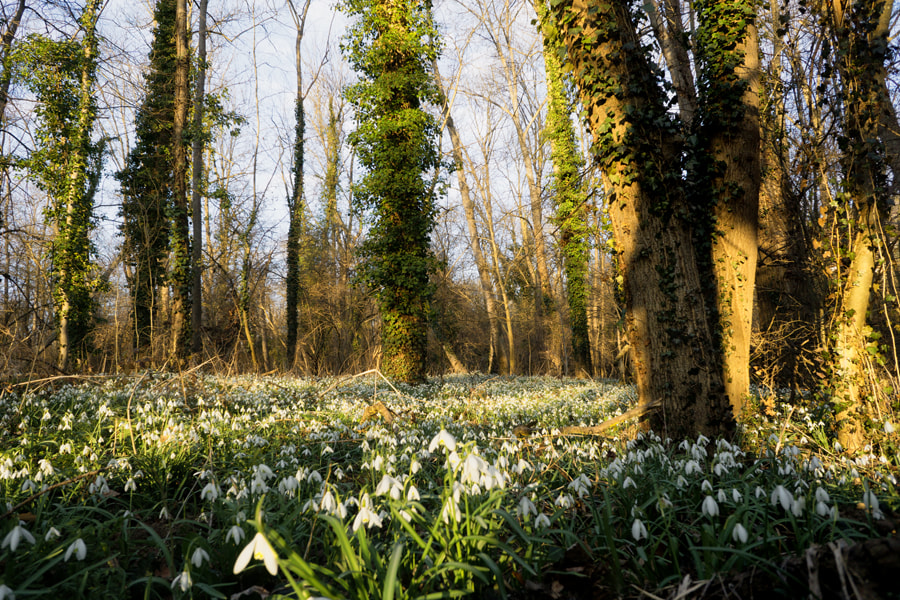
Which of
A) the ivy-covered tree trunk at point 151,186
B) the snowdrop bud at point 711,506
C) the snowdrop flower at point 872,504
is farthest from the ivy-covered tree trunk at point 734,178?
the ivy-covered tree trunk at point 151,186

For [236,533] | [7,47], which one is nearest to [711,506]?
[236,533]

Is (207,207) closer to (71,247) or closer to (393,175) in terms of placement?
(71,247)

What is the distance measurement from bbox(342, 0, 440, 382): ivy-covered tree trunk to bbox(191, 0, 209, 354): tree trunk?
580 centimetres

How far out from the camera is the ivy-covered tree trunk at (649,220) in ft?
14.7

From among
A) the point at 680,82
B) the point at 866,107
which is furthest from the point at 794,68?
the point at 680,82

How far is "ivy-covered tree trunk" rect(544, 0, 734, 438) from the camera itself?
4.48 meters

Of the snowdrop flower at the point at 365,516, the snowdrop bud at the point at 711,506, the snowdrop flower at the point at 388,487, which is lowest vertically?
the snowdrop bud at the point at 711,506

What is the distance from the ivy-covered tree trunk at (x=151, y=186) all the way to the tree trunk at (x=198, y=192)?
0.80m

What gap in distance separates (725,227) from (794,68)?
1.83 metres

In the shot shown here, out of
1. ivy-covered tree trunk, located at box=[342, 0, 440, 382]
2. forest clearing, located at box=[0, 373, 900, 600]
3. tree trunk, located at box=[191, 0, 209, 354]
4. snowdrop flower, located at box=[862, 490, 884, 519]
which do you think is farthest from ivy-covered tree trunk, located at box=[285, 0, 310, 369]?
snowdrop flower, located at box=[862, 490, 884, 519]

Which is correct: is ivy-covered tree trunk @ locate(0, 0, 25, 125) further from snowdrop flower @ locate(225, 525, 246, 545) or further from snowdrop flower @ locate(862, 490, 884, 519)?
snowdrop flower @ locate(862, 490, 884, 519)

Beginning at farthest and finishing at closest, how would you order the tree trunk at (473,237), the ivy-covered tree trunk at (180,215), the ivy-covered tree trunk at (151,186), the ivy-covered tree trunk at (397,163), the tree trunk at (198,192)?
1. the tree trunk at (473,237)
2. the ivy-covered tree trunk at (151,186)
3. the tree trunk at (198,192)
4. the ivy-covered tree trunk at (180,215)
5. the ivy-covered tree trunk at (397,163)

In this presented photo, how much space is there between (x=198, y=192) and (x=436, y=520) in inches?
643

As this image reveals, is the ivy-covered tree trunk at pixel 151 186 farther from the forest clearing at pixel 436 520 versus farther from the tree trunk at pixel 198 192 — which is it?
the forest clearing at pixel 436 520
